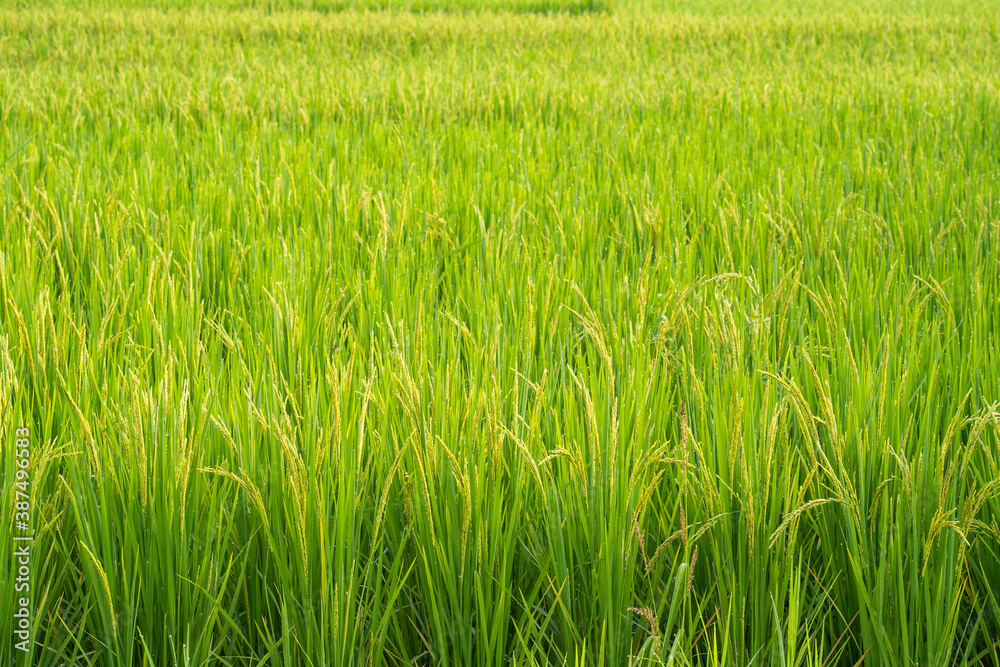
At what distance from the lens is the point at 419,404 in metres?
0.91

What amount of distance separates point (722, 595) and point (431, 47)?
685 centimetres

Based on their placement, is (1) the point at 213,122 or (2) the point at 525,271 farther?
(1) the point at 213,122

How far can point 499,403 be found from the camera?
106cm

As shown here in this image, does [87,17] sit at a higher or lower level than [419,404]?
higher

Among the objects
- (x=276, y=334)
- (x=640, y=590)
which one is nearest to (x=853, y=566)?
(x=640, y=590)

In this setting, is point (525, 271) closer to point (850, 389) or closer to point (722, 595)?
point (850, 389)

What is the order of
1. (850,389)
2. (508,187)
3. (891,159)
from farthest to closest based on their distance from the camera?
(891,159)
(508,187)
(850,389)

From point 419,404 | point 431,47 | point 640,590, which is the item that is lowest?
point 640,590

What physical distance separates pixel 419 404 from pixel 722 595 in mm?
401

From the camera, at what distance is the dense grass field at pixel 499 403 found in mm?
897

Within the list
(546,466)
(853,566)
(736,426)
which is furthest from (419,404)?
(853,566)

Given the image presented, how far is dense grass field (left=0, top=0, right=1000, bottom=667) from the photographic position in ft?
2.94

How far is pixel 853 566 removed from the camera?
897 millimetres

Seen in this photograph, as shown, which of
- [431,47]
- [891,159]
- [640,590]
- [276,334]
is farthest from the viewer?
[431,47]
